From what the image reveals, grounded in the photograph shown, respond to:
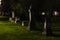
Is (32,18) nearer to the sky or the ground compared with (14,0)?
nearer to the ground

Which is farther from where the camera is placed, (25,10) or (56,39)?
(25,10)

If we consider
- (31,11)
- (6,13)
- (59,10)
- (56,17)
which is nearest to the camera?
(31,11)

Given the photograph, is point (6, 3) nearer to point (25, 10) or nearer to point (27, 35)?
point (25, 10)

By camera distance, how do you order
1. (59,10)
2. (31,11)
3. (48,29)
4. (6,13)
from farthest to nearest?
(6,13) → (59,10) → (31,11) → (48,29)

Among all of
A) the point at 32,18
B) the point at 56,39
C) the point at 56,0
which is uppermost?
the point at 56,0

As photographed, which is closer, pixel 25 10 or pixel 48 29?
pixel 48 29

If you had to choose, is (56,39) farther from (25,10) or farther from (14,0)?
(14,0)

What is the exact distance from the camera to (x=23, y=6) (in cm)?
3591

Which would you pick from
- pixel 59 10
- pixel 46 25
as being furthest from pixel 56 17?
pixel 46 25

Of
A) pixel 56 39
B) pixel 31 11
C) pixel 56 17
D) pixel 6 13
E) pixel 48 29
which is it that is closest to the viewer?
pixel 56 39

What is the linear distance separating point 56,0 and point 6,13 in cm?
1509

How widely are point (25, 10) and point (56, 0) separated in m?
5.60

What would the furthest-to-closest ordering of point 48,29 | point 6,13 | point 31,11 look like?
point 6,13, point 31,11, point 48,29

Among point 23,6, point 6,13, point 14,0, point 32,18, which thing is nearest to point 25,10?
point 23,6
